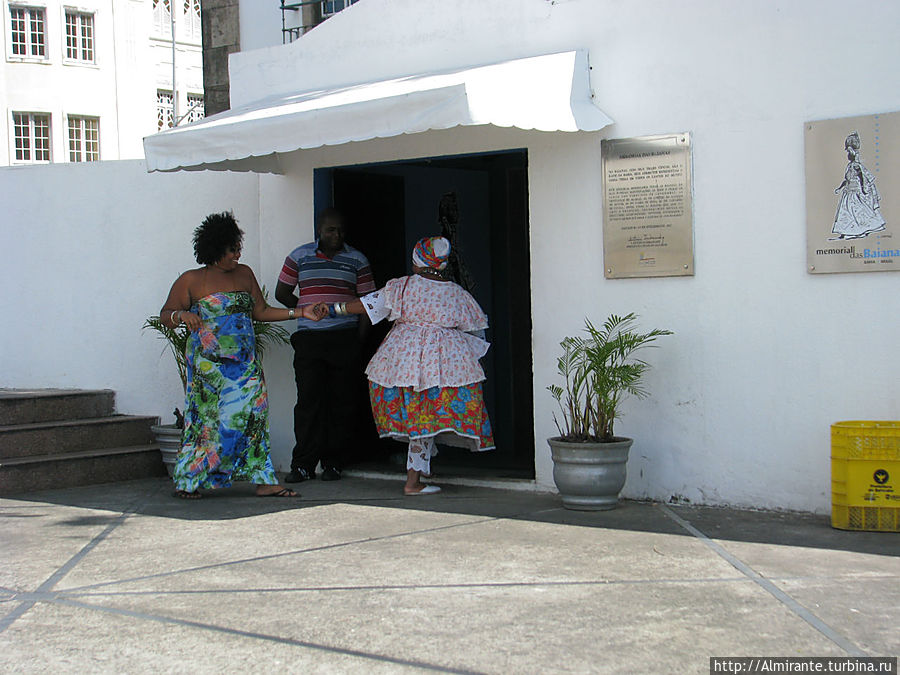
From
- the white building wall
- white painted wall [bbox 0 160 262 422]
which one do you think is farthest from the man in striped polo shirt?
the white building wall

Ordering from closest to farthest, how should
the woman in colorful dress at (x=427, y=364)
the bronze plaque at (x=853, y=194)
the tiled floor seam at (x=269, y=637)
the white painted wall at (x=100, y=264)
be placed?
the tiled floor seam at (x=269, y=637), the bronze plaque at (x=853, y=194), the woman in colorful dress at (x=427, y=364), the white painted wall at (x=100, y=264)

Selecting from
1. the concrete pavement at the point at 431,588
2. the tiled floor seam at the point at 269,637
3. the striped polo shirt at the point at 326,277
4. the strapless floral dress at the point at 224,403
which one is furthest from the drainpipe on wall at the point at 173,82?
the tiled floor seam at the point at 269,637

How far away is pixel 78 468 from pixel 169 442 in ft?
2.32

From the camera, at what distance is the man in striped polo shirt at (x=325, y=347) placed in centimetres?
749

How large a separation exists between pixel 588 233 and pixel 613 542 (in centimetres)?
217

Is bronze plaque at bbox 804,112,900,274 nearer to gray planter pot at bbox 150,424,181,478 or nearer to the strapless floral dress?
the strapless floral dress

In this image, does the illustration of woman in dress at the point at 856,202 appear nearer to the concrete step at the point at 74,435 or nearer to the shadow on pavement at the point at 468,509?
the shadow on pavement at the point at 468,509

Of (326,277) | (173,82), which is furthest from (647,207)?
(173,82)

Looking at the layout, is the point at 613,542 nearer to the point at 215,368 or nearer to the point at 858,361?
the point at 858,361

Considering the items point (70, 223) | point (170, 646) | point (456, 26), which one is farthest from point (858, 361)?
point (70, 223)

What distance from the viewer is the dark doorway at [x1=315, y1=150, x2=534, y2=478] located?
328 inches

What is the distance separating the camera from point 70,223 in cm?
898

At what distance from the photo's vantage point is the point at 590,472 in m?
6.16

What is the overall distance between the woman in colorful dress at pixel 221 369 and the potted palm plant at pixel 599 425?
1842 mm
